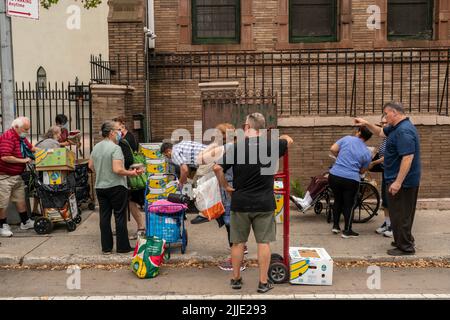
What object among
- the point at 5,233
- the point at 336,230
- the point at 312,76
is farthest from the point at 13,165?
the point at 312,76

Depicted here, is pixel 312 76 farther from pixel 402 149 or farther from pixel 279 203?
→ pixel 402 149

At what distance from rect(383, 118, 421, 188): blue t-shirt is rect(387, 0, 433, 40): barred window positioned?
848cm

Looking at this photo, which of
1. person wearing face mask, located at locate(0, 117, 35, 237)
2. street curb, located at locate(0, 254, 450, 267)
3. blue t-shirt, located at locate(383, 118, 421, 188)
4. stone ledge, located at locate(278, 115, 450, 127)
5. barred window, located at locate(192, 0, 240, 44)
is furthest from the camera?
barred window, located at locate(192, 0, 240, 44)

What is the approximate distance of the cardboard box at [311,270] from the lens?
20.2 ft

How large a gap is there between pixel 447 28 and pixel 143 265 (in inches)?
460

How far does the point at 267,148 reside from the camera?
573 cm

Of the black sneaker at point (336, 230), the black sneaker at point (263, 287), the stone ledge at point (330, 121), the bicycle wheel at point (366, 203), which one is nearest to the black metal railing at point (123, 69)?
the stone ledge at point (330, 121)

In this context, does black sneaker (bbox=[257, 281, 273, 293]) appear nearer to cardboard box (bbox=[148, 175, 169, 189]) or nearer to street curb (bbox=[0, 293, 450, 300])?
street curb (bbox=[0, 293, 450, 300])

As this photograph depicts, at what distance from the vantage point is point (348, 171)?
802 centimetres

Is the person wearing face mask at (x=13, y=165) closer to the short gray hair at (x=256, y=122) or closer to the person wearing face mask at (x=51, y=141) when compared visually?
the person wearing face mask at (x=51, y=141)

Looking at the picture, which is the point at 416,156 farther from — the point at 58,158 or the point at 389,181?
the point at 58,158

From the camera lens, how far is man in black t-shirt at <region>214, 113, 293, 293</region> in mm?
5699

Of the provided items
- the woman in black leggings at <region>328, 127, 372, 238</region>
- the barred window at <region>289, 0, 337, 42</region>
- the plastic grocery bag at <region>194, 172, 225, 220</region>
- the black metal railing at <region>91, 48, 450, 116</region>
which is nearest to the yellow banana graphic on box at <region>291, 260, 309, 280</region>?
the plastic grocery bag at <region>194, 172, 225, 220</region>

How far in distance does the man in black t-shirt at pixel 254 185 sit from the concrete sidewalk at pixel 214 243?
143cm
